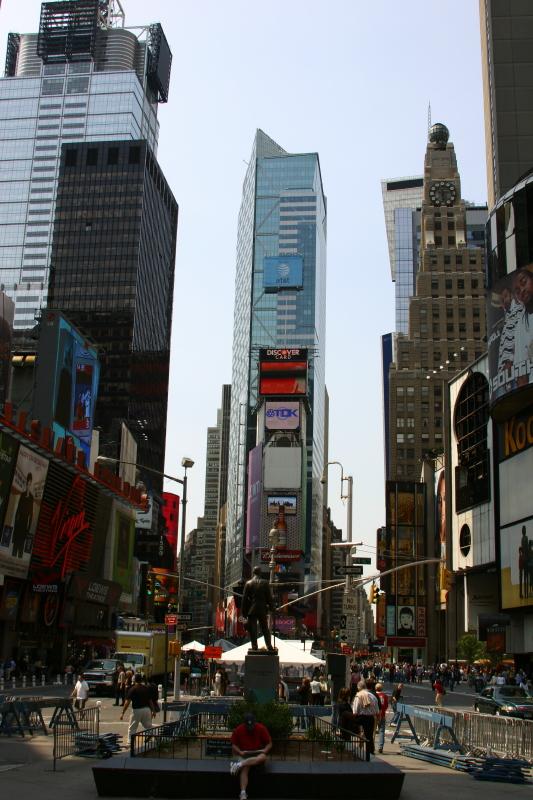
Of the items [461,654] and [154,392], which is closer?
[461,654]

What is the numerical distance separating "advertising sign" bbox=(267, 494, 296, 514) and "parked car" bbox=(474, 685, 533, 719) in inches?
4930

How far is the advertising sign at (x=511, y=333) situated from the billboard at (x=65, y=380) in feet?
116

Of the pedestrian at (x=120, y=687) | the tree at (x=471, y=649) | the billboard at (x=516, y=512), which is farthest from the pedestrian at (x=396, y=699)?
the tree at (x=471, y=649)

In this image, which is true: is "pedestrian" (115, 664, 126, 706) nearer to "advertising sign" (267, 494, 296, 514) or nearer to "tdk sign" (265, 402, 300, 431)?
"advertising sign" (267, 494, 296, 514)

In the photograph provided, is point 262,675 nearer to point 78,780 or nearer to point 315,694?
point 78,780

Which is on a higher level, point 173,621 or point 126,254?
point 126,254

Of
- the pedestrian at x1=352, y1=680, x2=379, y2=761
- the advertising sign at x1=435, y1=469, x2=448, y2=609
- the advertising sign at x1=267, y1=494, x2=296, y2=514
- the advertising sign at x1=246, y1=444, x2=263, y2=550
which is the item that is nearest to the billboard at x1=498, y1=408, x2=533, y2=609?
the advertising sign at x1=435, y1=469, x2=448, y2=609

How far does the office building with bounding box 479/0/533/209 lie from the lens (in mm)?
100812

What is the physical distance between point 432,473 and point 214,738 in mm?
102066

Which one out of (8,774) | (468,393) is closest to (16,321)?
(468,393)

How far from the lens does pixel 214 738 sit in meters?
16.6

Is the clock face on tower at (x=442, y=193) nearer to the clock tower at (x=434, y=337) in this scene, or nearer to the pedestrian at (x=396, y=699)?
the clock tower at (x=434, y=337)

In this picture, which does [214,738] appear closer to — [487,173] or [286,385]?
[487,173]

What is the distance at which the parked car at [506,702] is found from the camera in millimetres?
32469
